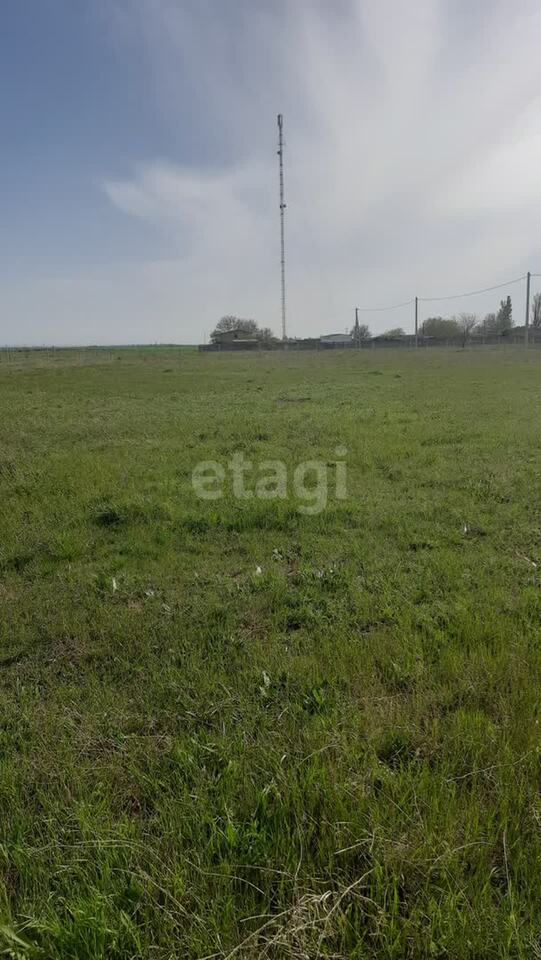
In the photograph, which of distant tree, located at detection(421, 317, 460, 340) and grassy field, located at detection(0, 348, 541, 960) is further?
distant tree, located at detection(421, 317, 460, 340)

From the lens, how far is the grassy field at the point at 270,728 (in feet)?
4.92

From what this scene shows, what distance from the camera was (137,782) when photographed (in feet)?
6.68

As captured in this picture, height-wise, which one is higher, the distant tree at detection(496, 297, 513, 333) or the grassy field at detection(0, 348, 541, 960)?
the distant tree at detection(496, 297, 513, 333)

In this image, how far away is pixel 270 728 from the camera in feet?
7.57

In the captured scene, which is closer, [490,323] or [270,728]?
[270,728]

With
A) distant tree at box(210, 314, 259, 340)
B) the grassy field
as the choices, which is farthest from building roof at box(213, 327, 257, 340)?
the grassy field

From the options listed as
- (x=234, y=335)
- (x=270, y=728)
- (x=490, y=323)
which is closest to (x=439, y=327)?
(x=490, y=323)

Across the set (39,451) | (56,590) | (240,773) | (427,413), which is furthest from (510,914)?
A: (427,413)

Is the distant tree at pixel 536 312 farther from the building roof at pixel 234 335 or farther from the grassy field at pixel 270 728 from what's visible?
the grassy field at pixel 270 728

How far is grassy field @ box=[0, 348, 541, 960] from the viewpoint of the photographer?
1.50m

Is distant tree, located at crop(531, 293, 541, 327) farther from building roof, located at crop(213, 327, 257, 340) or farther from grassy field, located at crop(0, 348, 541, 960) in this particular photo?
grassy field, located at crop(0, 348, 541, 960)

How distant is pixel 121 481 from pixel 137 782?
16.7 ft

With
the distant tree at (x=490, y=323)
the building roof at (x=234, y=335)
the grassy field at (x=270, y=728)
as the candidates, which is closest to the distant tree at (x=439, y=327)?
the distant tree at (x=490, y=323)

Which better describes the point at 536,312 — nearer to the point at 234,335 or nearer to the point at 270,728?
the point at 234,335
